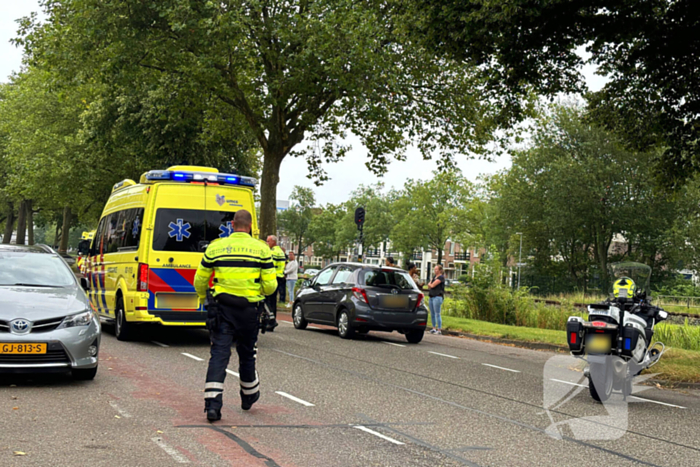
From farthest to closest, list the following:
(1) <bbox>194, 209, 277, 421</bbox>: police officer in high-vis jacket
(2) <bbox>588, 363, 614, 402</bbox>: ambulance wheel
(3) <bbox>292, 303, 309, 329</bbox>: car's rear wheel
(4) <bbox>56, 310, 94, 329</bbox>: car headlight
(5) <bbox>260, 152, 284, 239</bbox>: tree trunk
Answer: (5) <bbox>260, 152, 284, 239</bbox>: tree trunk → (3) <bbox>292, 303, 309, 329</bbox>: car's rear wheel → (2) <bbox>588, 363, 614, 402</bbox>: ambulance wheel → (4) <bbox>56, 310, 94, 329</bbox>: car headlight → (1) <bbox>194, 209, 277, 421</bbox>: police officer in high-vis jacket

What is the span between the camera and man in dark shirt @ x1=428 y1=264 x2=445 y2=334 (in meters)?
18.6

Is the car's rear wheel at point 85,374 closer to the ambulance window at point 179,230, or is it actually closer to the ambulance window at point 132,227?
the ambulance window at point 179,230

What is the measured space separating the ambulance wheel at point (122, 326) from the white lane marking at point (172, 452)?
7374 millimetres

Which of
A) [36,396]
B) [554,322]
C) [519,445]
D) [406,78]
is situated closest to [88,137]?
[406,78]

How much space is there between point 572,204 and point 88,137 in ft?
102

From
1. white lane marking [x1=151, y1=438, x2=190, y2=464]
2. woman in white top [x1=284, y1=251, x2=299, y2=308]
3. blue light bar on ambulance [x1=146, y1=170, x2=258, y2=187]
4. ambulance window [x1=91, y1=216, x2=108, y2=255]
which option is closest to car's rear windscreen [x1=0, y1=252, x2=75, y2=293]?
blue light bar on ambulance [x1=146, y1=170, x2=258, y2=187]

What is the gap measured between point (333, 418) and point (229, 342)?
1241mm

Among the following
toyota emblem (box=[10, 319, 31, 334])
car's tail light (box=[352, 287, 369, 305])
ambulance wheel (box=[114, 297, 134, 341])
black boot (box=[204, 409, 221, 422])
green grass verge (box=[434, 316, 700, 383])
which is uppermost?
car's tail light (box=[352, 287, 369, 305])

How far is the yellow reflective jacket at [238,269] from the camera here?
22.8 ft

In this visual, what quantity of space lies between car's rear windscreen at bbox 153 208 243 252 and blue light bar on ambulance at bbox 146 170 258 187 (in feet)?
1.76

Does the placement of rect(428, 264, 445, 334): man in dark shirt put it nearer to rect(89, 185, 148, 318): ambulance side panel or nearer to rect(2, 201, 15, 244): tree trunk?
rect(89, 185, 148, 318): ambulance side panel

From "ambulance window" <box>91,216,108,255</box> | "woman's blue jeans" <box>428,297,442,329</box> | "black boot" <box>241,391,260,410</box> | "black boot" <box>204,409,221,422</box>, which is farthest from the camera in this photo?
"woman's blue jeans" <box>428,297,442,329</box>

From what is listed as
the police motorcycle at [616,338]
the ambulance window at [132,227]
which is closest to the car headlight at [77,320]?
the ambulance window at [132,227]

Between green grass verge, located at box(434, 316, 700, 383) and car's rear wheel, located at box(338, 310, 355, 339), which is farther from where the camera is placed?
car's rear wheel, located at box(338, 310, 355, 339)
